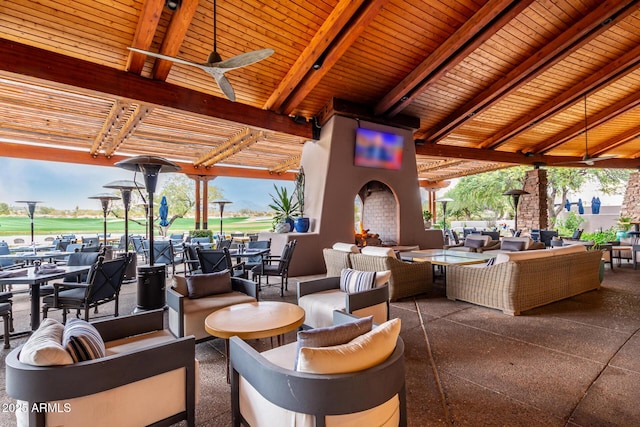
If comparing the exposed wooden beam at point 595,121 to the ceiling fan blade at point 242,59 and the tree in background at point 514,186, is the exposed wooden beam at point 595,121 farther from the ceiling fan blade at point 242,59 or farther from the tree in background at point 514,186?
the ceiling fan blade at point 242,59

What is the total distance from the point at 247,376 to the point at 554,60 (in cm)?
793

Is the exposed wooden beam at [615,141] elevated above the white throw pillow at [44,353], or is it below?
above

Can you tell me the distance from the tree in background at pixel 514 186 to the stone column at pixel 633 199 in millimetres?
2479

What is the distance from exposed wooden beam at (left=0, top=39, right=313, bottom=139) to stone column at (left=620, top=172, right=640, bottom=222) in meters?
14.0

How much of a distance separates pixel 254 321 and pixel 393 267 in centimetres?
255

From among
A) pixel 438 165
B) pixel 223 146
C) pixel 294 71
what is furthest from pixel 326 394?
pixel 438 165

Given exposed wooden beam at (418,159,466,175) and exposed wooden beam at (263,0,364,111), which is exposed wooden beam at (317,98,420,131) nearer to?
exposed wooden beam at (263,0,364,111)

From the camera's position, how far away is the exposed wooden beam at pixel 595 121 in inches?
341

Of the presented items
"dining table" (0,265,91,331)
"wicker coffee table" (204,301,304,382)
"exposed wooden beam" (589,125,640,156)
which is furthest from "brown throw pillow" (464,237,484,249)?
"exposed wooden beam" (589,125,640,156)

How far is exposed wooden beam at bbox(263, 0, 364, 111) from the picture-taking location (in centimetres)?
442

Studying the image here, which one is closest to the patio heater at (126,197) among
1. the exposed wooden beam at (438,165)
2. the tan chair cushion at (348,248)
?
the tan chair cushion at (348,248)

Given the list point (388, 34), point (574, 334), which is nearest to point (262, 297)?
point (574, 334)

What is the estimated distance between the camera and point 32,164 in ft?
44.7

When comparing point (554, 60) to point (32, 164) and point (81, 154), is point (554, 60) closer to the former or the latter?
point (81, 154)
